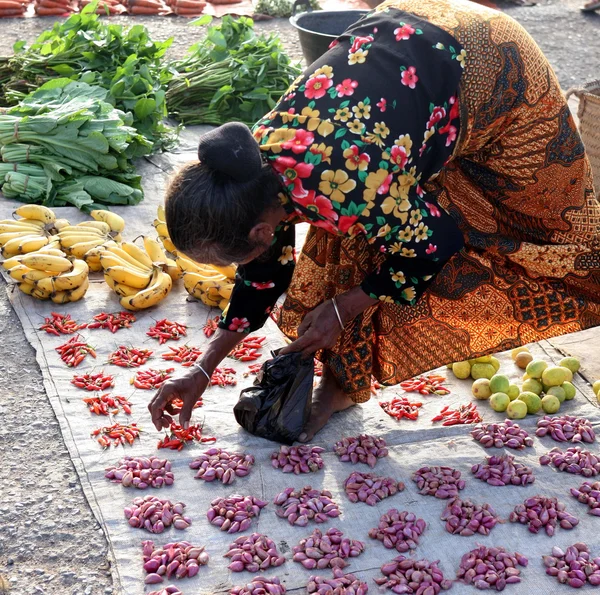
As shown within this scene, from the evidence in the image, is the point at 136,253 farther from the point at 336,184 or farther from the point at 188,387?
the point at 336,184

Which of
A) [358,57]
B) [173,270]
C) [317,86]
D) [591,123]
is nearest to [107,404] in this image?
[173,270]

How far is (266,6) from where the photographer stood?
30.2ft

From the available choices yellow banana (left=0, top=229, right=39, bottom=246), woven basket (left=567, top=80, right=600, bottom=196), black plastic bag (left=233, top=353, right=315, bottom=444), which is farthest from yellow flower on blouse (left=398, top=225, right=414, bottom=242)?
woven basket (left=567, top=80, right=600, bottom=196)

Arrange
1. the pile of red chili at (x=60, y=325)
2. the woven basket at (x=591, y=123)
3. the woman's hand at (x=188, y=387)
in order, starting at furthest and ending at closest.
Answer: the woven basket at (x=591, y=123)
the pile of red chili at (x=60, y=325)
the woman's hand at (x=188, y=387)

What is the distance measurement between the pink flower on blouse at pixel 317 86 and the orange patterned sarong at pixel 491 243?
0.40 metres

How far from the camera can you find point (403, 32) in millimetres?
2467

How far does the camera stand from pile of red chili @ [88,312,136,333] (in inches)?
147

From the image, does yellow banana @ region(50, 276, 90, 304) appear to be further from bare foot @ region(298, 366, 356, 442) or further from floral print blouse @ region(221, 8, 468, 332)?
floral print blouse @ region(221, 8, 468, 332)

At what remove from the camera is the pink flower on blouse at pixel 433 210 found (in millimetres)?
2523

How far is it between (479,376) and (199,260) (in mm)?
1567

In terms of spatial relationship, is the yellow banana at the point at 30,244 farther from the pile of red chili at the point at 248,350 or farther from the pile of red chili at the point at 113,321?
the pile of red chili at the point at 248,350

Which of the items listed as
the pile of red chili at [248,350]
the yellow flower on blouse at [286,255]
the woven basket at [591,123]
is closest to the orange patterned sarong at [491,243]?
the yellow flower on blouse at [286,255]

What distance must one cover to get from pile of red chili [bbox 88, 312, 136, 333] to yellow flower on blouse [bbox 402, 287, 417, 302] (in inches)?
63.2

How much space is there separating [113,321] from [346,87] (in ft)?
6.04
